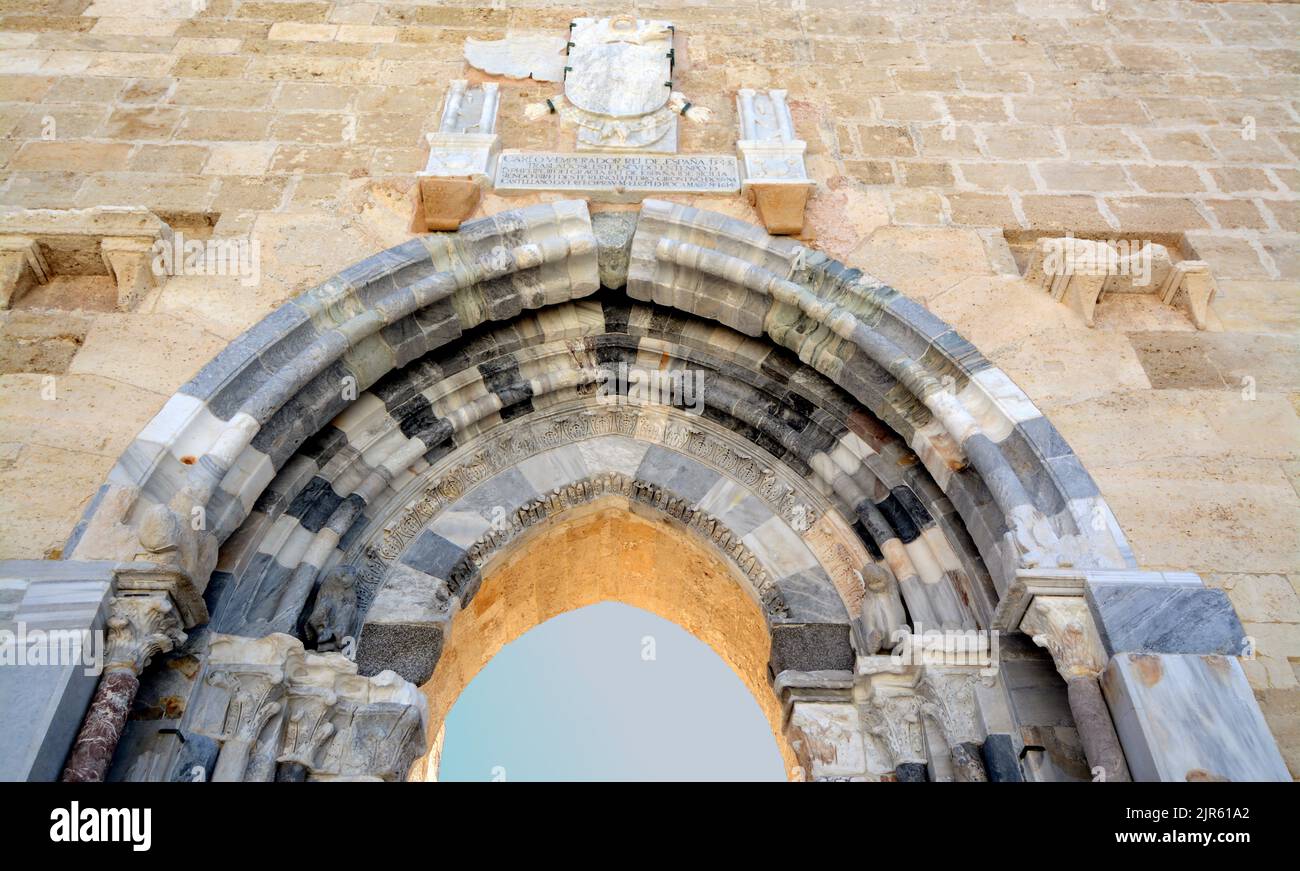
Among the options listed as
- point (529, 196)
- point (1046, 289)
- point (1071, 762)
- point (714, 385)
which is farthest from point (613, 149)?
point (1071, 762)

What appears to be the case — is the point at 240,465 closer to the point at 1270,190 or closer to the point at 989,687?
the point at 989,687

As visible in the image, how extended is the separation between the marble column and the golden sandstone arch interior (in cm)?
141

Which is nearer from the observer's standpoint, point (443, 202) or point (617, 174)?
point (443, 202)

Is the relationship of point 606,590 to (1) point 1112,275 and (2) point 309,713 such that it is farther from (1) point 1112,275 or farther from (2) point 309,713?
(1) point 1112,275

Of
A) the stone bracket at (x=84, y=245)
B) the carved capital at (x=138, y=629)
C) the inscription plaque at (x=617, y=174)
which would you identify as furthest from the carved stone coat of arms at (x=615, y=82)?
the carved capital at (x=138, y=629)

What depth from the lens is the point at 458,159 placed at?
4.95 meters

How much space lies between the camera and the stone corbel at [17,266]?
4254mm

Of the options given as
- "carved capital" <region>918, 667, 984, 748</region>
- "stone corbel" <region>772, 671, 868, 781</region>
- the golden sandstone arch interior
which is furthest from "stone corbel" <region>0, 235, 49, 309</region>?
"carved capital" <region>918, 667, 984, 748</region>

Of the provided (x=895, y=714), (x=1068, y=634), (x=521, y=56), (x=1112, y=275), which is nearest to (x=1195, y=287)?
(x=1112, y=275)

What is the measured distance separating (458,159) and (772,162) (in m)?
1.50

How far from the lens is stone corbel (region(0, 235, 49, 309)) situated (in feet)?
14.0

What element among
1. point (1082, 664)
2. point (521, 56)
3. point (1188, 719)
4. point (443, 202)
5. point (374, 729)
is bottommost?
point (1188, 719)

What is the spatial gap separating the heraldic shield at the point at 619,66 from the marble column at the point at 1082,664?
318 cm

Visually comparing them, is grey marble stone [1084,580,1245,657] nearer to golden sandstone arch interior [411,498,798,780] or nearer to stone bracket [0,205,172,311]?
golden sandstone arch interior [411,498,798,780]
